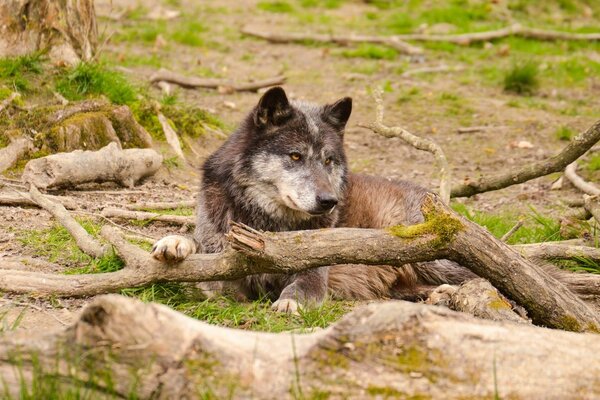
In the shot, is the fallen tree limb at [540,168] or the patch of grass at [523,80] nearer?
the fallen tree limb at [540,168]

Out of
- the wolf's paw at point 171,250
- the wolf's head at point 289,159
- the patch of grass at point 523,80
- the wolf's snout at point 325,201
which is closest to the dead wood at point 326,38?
the patch of grass at point 523,80

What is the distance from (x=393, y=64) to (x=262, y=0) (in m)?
4.97

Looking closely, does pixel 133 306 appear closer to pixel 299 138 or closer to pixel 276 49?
pixel 299 138

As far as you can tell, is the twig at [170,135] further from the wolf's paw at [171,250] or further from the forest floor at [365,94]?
the wolf's paw at [171,250]

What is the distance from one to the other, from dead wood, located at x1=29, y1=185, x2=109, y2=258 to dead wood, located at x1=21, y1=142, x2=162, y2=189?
589mm

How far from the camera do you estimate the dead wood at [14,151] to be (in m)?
7.04

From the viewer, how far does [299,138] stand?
5.85m

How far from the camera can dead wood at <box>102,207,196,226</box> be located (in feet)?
21.5

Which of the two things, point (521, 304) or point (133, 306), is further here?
point (521, 304)

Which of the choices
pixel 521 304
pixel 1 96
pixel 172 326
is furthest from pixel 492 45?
pixel 172 326

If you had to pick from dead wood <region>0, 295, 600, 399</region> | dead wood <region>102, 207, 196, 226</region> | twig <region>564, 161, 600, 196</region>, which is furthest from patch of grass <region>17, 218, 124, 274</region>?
twig <region>564, 161, 600, 196</region>

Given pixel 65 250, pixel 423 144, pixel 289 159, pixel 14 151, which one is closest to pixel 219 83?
pixel 14 151

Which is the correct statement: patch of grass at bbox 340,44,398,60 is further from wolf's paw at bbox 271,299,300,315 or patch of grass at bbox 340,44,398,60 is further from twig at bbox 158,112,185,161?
wolf's paw at bbox 271,299,300,315

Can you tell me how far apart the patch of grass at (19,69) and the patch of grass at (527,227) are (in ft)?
15.4
